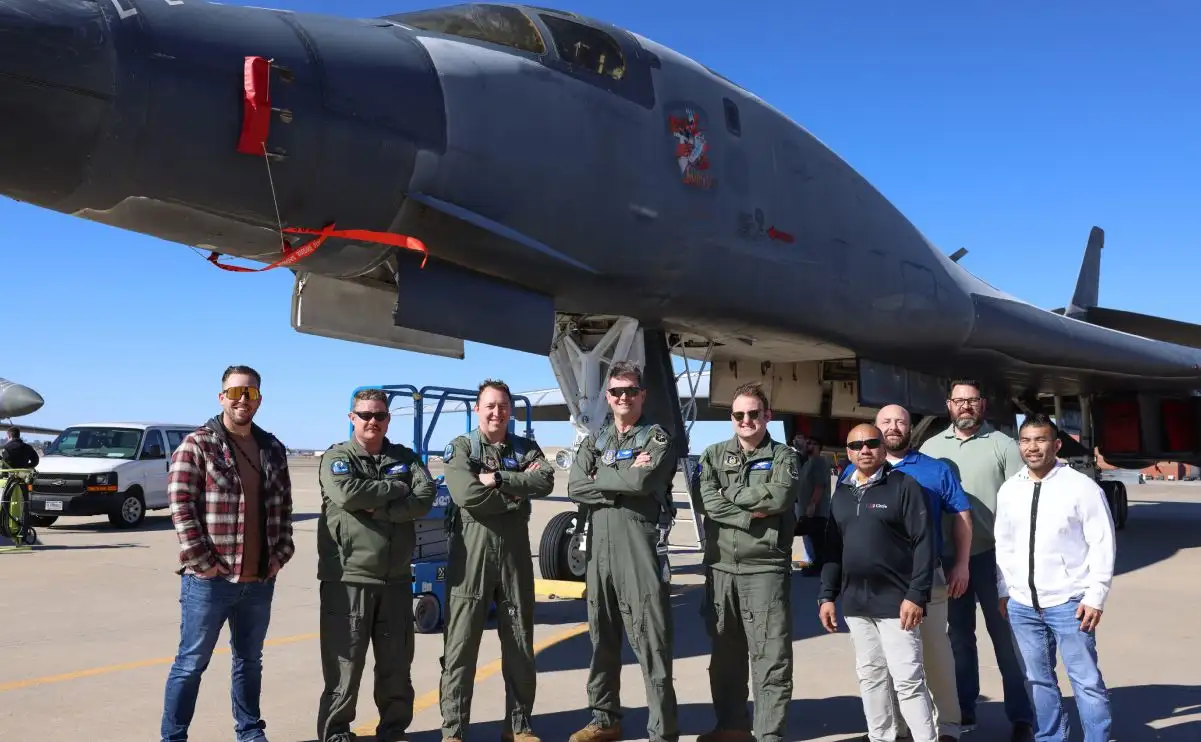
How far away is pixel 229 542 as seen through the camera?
381 cm

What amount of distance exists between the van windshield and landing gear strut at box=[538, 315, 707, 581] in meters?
11.5

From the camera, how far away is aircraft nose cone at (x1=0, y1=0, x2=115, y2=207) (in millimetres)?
3309

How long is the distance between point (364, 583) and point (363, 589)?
3 cm

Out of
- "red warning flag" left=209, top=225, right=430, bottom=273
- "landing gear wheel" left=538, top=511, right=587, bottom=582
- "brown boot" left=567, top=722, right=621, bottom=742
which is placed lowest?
"brown boot" left=567, top=722, right=621, bottom=742

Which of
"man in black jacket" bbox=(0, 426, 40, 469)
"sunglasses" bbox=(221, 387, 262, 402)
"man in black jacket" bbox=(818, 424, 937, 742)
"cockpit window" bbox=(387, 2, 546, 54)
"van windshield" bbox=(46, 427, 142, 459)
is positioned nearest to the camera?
"man in black jacket" bbox=(818, 424, 937, 742)

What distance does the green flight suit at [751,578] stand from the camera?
3.96 m

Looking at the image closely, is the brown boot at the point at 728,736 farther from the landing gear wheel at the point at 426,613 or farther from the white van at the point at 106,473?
the white van at the point at 106,473

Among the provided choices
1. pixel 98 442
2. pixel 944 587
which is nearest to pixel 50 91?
pixel 944 587

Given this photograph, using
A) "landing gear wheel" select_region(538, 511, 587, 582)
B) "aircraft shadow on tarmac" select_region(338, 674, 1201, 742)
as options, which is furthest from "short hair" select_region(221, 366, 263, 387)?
"landing gear wheel" select_region(538, 511, 587, 582)

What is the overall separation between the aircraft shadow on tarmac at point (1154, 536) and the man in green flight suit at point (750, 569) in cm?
508

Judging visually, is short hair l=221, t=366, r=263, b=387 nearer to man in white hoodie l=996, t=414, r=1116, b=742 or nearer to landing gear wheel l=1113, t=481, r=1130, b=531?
man in white hoodie l=996, t=414, r=1116, b=742

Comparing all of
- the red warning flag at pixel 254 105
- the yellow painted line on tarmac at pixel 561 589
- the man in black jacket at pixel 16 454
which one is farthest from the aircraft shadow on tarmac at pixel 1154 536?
the man in black jacket at pixel 16 454

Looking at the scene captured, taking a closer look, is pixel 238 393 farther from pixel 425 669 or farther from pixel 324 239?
pixel 425 669

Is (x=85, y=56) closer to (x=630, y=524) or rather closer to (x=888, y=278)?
(x=630, y=524)
